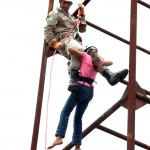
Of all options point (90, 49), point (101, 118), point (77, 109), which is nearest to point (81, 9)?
point (90, 49)

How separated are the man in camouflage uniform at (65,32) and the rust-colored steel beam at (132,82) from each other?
0.78 meters

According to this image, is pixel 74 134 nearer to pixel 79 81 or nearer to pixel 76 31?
pixel 79 81

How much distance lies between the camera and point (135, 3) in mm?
5652

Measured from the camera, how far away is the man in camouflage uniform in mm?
6250

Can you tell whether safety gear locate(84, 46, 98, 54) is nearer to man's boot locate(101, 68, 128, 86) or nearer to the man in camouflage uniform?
the man in camouflage uniform

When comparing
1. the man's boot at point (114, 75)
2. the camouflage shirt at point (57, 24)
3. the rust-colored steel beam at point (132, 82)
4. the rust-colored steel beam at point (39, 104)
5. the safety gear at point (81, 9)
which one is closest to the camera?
the rust-colored steel beam at point (132, 82)

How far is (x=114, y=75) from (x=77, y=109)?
2.01ft

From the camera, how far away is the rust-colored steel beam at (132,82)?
5.02m

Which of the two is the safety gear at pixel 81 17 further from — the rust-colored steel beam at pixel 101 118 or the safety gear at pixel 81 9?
the rust-colored steel beam at pixel 101 118

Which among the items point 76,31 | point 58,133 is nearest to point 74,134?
point 58,133

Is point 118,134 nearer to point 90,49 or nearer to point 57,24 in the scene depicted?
point 90,49

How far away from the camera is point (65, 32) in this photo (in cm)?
677

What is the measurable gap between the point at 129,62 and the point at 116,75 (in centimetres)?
64

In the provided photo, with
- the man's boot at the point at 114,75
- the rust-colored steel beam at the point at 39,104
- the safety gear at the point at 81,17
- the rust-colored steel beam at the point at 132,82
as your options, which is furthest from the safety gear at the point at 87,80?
the safety gear at the point at 81,17
